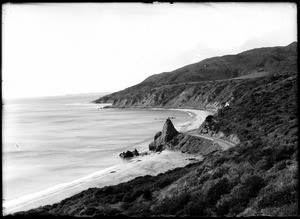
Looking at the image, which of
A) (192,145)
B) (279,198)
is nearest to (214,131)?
(192,145)

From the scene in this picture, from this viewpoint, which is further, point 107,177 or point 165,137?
point 165,137

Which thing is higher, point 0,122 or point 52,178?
point 0,122

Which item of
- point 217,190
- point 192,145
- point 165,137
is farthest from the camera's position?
point 165,137

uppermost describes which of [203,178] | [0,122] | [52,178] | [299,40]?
[299,40]

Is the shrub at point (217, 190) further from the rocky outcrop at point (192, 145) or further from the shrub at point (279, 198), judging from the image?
the rocky outcrop at point (192, 145)

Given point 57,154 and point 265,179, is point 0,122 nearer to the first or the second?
point 265,179

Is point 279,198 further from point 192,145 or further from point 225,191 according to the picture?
point 192,145

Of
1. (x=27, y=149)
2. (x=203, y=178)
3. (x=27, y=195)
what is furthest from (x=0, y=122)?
(x=27, y=149)

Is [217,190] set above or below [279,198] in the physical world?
below

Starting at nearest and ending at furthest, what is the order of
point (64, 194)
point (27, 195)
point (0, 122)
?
point (0, 122), point (64, 194), point (27, 195)
